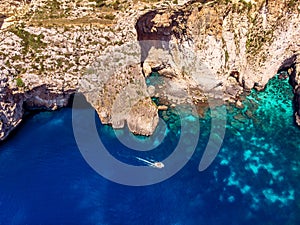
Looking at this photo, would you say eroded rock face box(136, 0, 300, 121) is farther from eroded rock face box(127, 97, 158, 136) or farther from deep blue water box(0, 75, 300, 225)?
deep blue water box(0, 75, 300, 225)

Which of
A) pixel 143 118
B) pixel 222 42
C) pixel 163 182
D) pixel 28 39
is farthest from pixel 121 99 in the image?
pixel 222 42

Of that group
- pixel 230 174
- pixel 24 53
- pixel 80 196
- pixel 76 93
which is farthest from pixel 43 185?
pixel 230 174

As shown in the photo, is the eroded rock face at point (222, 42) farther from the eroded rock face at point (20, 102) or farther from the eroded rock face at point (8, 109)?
the eroded rock face at point (8, 109)

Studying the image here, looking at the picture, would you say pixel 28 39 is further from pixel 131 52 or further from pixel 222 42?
pixel 222 42

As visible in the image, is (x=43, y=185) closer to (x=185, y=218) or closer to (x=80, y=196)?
(x=80, y=196)

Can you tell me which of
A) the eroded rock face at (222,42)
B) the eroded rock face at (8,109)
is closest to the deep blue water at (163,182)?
the eroded rock face at (8,109)

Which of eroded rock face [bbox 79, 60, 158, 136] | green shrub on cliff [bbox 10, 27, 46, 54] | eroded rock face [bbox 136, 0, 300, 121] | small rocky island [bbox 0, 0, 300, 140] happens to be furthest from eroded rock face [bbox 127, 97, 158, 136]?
Result: green shrub on cliff [bbox 10, 27, 46, 54]
